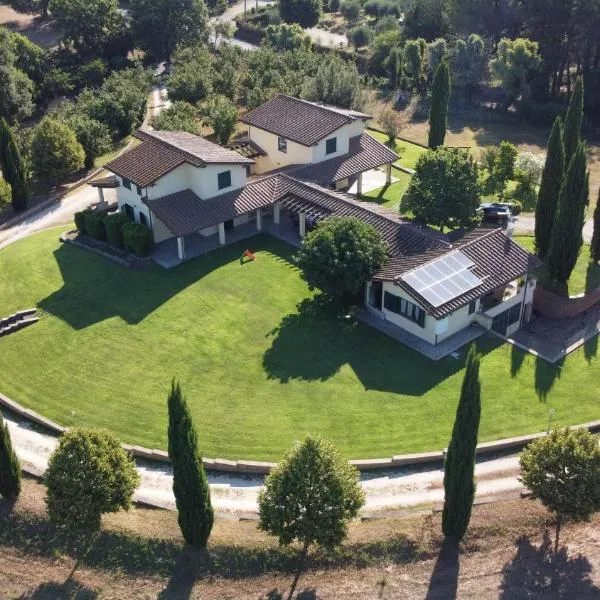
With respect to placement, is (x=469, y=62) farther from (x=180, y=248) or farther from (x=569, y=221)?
(x=180, y=248)

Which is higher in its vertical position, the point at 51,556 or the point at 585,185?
the point at 585,185

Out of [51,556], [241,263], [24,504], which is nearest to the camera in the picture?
[51,556]

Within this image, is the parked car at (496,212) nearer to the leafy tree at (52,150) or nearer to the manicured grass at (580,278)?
the manicured grass at (580,278)

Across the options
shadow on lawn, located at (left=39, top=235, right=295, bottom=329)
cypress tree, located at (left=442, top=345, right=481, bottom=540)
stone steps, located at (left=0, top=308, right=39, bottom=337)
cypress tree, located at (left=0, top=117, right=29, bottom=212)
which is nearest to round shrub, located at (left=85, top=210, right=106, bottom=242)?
shadow on lawn, located at (left=39, top=235, right=295, bottom=329)

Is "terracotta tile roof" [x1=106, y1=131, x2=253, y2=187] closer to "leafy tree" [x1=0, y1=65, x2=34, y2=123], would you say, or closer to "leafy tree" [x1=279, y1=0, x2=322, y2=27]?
"leafy tree" [x1=0, y1=65, x2=34, y2=123]

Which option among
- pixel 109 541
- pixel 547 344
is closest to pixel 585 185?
pixel 547 344

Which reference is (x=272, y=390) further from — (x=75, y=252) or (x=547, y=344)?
(x=75, y=252)
